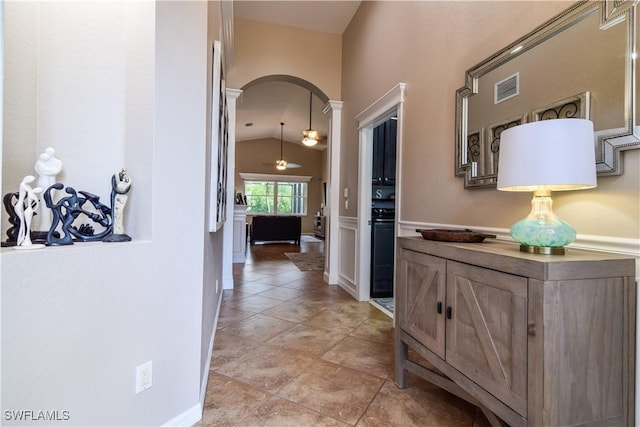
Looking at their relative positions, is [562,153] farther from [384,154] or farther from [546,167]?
[384,154]

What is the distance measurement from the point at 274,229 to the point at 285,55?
18.6 feet

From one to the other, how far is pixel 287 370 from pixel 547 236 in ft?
5.31

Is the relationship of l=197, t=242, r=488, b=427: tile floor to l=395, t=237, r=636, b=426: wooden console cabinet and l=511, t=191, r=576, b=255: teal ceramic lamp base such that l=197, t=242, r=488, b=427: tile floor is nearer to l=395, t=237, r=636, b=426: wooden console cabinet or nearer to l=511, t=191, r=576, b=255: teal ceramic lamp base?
l=395, t=237, r=636, b=426: wooden console cabinet

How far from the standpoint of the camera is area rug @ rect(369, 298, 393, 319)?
10.4ft

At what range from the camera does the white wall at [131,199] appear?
1.10m

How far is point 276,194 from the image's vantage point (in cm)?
1203

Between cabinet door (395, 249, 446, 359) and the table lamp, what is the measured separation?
402mm

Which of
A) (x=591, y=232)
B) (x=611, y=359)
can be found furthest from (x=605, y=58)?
(x=611, y=359)

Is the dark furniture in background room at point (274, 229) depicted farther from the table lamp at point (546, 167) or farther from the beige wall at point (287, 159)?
the table lamp at point (546, 167)

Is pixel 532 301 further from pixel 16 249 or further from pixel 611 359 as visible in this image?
pixel 16 249

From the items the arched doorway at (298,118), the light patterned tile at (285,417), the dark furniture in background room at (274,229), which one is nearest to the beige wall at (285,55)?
the arched doorway at (298,118)

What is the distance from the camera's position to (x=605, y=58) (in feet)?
3.92

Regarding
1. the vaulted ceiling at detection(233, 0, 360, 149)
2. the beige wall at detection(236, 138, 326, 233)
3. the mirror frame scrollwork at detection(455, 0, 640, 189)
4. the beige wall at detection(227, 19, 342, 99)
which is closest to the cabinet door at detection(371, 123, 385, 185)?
the beige wall at detection(227, 19, 342, 99)

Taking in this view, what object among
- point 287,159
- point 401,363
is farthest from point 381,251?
point 287,159
